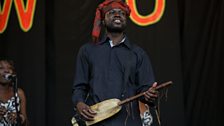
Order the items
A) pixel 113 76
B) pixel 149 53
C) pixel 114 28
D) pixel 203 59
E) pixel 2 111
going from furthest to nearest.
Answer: pixel 203 59 → pixel 149 53 → pixel 2 111 → pixel 114 28 → pixel 113 76

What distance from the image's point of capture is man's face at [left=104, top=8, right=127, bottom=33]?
3564mm

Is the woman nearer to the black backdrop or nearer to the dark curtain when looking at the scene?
the black backdrop

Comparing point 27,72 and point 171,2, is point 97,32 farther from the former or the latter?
point 27,72

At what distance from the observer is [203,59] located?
5.43 meters

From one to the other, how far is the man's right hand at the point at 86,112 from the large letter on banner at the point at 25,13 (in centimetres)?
263

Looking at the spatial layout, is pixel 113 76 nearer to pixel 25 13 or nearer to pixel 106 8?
pixel 106 8

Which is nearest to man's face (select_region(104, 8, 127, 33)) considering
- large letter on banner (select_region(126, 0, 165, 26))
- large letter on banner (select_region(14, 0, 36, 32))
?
large letter on banner (select_region(126, 0, 165, 26))

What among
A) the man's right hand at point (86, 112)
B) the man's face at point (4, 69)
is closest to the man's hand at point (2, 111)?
the man's face at point (4, 69)

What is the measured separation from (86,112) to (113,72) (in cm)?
33

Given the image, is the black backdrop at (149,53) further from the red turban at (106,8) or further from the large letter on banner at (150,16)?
the red turban at (106,8)

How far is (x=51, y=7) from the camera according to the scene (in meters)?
5.80

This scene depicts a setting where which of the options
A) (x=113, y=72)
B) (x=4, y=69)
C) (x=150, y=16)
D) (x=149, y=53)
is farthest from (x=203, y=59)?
(x=113, y=72)

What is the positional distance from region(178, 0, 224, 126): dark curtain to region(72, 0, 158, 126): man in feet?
6.39

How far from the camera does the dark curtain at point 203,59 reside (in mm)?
5375
